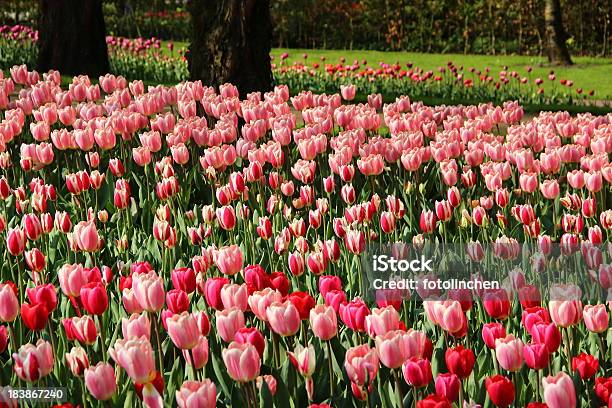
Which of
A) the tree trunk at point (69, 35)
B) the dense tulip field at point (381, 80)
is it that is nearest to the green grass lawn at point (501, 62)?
the dense tulip field at point (381, 80)

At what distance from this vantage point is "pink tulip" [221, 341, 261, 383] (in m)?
2.28

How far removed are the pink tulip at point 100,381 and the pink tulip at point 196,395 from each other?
282 mm

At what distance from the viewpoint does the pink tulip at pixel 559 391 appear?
2145 mm

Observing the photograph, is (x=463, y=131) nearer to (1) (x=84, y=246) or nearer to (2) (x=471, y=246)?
(2) (x=471, y=246)

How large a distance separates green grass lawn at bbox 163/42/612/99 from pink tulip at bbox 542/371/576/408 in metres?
13.4

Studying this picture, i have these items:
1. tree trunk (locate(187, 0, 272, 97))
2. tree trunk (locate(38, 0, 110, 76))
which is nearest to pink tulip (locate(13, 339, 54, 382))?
tree trunk (locate(187, 0, 272, 97))

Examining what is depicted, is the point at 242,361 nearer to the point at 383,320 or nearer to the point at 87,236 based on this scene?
the point at 383,320

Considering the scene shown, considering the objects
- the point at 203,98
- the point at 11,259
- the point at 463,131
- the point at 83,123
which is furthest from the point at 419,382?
the point at 203,98

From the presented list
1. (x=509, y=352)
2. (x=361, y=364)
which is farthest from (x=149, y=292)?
(x=509, y=352)

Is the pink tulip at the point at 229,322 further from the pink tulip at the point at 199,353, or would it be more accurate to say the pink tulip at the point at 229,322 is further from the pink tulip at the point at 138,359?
the pink tulip at the point at 138,359

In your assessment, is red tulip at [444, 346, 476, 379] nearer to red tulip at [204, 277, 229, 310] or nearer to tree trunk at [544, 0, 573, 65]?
red tulip at [204, 277, 229, 310]

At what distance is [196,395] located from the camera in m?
2.13

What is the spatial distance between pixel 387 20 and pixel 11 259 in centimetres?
2245

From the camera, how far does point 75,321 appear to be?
269cm
